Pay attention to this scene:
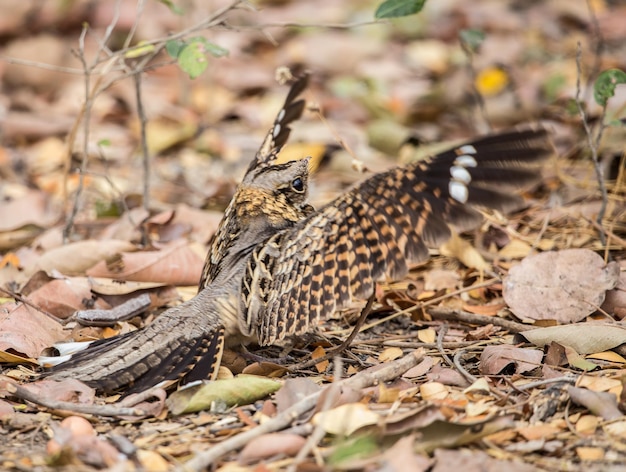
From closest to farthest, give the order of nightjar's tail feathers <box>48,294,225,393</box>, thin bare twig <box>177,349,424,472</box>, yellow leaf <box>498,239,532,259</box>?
thin bare twig <box>177,349,424,472</box> < nightjar's tail feathers <box>48,294,225,393</box> < yellow leaf <box>498,239,532,259</box>

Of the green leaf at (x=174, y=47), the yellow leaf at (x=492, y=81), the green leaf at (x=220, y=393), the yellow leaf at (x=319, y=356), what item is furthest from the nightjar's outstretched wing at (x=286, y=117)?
the yellow leaf at (x=492, y=81)

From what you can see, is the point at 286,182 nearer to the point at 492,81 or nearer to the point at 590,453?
the point at 590,453

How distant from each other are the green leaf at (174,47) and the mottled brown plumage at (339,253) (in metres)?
1.07

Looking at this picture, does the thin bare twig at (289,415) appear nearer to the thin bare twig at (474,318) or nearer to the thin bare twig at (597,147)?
the thin bare twig at (474,318)

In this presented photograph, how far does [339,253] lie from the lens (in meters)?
3.26

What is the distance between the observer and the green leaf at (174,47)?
400 cm

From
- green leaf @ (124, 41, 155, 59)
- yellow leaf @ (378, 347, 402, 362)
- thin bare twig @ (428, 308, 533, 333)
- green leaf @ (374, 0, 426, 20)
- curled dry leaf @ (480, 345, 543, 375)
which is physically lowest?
yellow leaf @ (378, 347, 402, 362)

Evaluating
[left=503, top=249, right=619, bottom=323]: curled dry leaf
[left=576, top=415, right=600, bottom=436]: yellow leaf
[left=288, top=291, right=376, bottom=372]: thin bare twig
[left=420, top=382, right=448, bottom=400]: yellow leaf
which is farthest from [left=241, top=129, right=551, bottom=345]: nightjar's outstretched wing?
[left=576, top=415, right=600, bottom=436]: yellow leaf

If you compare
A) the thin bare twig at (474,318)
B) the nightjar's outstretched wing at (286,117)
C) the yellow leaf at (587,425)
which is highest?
the nightjar's outstretched wing at (286,117)

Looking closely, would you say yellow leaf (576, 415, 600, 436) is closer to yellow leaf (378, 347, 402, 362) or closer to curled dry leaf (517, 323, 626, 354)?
curled dry leaf (517, 323, 626, 354)

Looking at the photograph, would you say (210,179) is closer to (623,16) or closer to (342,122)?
(342,122)

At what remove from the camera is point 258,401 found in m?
2.98

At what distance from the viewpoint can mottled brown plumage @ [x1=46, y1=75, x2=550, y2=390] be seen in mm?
3182

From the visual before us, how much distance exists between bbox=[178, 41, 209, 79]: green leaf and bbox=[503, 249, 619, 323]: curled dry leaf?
5.20 ft
